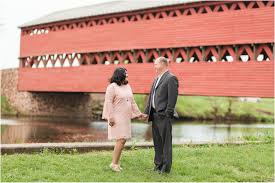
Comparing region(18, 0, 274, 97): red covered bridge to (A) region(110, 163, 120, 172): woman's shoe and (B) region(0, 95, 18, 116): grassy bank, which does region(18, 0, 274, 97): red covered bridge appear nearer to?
(B) region(0, 95, 18, 116): grassy bank

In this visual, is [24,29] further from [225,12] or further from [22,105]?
[225,12]

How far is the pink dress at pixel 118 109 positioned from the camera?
6.93 metres

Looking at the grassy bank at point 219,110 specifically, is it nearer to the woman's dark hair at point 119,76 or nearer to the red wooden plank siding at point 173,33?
the red wooden plank siding at point 173,33

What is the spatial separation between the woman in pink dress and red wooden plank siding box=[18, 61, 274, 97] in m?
12.5

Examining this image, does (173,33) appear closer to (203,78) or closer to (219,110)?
(203,78)

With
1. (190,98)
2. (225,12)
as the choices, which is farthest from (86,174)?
(190,98)

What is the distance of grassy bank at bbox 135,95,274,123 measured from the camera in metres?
37.0

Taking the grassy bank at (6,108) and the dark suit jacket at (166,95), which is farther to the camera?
the grassy bank at (6,108)

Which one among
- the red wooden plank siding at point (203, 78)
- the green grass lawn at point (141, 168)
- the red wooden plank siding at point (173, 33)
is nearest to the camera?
the green grass lawn at point (141, 168)

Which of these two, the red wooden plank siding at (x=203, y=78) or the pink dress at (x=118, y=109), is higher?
the red wooden plank siding at (x=203, y=78)

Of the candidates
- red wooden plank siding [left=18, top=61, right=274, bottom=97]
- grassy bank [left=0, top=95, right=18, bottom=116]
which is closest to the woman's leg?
red wooden plank siding [left=18, top=61, right=274, bottom=97]

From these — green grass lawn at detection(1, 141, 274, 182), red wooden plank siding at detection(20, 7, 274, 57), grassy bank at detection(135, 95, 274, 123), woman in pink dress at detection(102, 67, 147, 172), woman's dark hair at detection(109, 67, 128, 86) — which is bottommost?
grassy bank at detection(135, 95, 274, 123)

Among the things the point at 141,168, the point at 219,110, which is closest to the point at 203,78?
the point at 141,168

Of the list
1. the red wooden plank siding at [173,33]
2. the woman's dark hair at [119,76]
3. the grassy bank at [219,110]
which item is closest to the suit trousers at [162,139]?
the woman's dark hair at [119,76]
